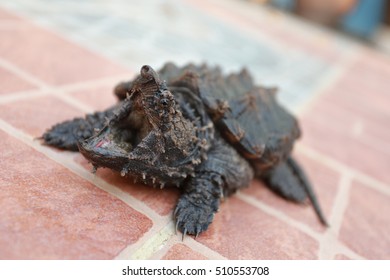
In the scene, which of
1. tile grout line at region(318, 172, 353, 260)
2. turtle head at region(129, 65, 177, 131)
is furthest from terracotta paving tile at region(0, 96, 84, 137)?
tile grout line at region(318, 172, 353, 260)

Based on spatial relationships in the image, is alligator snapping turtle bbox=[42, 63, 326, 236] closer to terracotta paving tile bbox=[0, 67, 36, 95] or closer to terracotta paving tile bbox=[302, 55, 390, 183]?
terracotta paving tile bbox=[0, 67, 36, 95]

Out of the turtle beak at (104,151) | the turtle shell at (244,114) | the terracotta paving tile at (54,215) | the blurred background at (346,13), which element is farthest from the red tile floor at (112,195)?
the blurred background at (346,13)

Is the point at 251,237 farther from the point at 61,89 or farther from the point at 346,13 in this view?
the point at 346,13

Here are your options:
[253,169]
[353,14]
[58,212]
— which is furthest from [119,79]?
[353,14]

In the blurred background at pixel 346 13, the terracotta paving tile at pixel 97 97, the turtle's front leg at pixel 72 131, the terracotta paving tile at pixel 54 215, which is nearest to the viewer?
the terracotta paving tile at pixel 54 215

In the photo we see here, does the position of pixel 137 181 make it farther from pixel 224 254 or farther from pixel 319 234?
pixel 319 234

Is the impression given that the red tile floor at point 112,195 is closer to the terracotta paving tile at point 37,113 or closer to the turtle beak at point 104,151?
the terracotta paving tile at point 37,113
